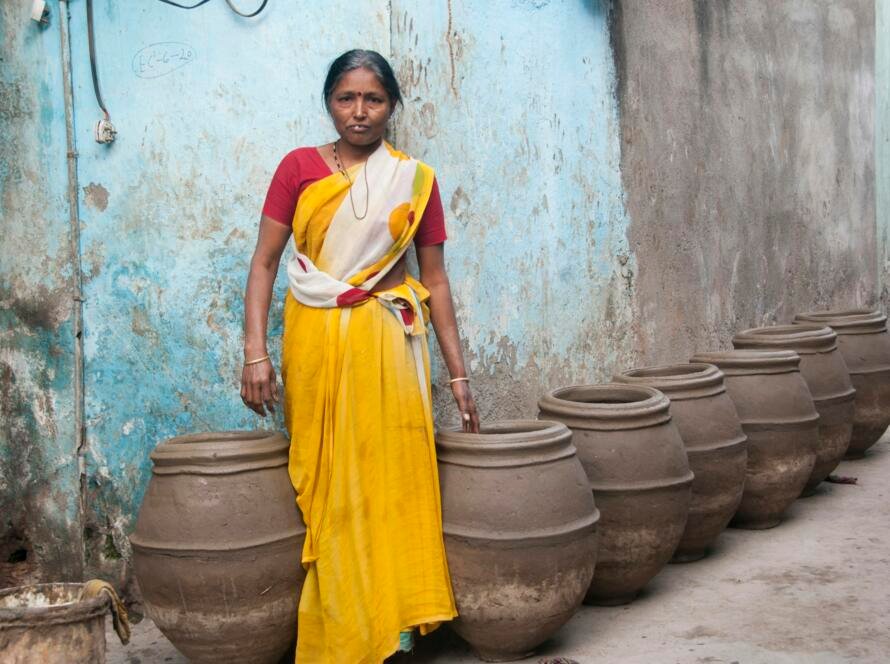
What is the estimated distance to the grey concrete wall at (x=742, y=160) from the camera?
5.61 metres

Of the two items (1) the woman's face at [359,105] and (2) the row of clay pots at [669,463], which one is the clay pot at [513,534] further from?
(1) the woman's face at [359,105]

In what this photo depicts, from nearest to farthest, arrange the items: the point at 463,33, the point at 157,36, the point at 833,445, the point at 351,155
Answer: the point at 351,155 → the point at 157,36 → the point at 463,33 → the point at 833,445

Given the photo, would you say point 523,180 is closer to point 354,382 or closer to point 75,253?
point 354,382

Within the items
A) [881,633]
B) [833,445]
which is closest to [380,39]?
[881,633]

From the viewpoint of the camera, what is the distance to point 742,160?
6.76m

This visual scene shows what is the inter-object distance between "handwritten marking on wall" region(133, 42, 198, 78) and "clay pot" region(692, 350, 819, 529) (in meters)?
2.59

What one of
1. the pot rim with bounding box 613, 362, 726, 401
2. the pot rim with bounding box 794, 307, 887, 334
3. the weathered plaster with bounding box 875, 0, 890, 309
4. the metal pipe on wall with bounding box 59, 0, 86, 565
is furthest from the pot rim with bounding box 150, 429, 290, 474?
the weathered plaster with bounding box 875, 0, 890, 309

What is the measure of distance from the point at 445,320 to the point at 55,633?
152cm

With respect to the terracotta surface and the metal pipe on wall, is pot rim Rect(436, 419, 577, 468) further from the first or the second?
the metal pipe on wall

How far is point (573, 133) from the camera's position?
195 inches

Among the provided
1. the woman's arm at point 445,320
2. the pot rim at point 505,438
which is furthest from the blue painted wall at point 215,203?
the pot rim at point 505,438

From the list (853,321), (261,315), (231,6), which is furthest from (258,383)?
(853,321)

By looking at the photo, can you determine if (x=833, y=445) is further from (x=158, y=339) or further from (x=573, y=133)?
(x=158, y=339)

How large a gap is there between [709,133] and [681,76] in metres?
0.47
